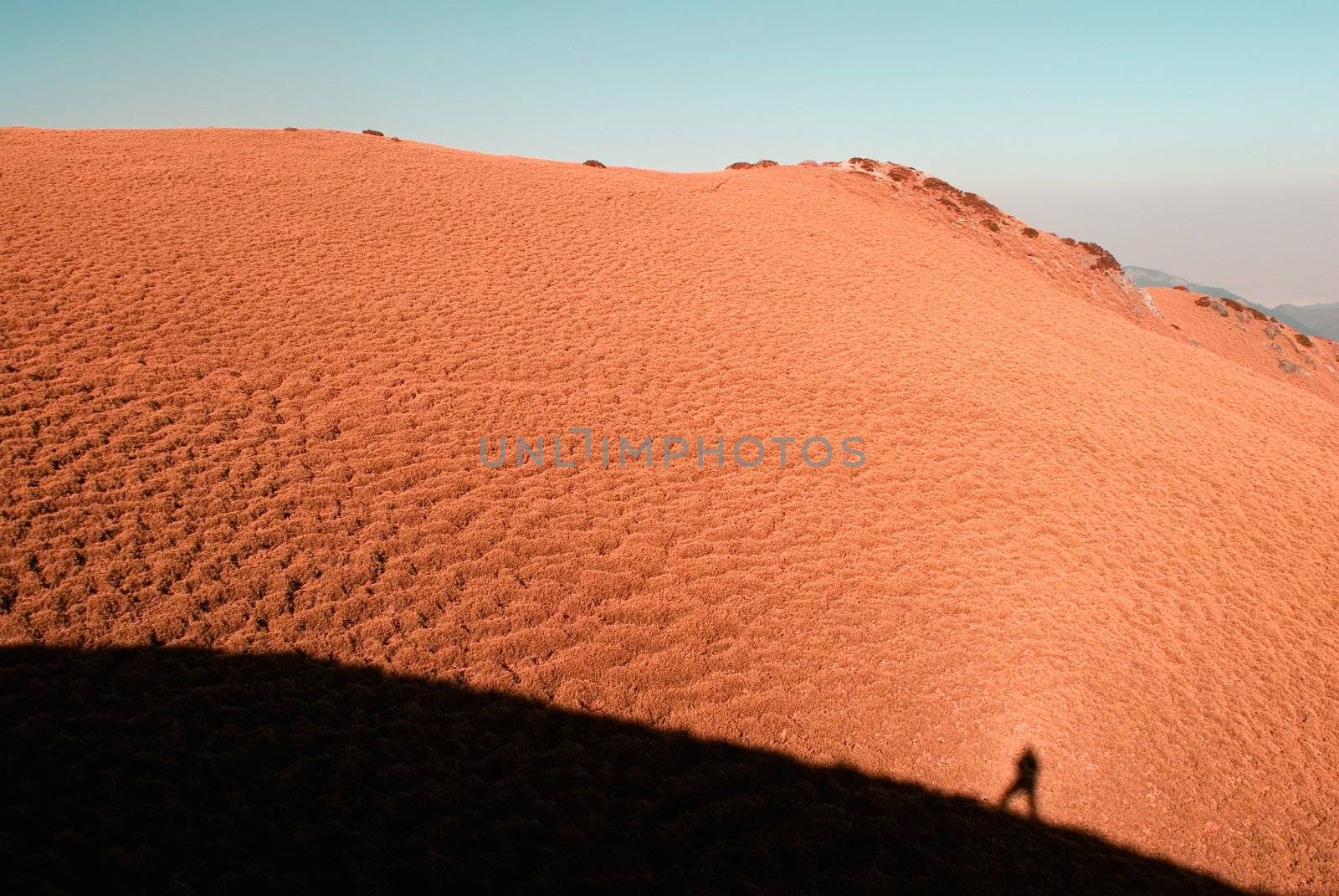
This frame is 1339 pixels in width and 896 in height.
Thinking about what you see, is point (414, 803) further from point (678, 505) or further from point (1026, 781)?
point (1026, 781)

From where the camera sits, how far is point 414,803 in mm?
5277

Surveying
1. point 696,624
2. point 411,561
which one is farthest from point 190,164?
point 696,624

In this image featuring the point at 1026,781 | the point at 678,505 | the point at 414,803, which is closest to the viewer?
the point at 414,803

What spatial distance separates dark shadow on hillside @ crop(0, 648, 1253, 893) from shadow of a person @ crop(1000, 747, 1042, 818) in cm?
24

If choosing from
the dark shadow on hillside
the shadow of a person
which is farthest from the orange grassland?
the dark shadow on hillside

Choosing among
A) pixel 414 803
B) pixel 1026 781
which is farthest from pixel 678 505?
pixel 414 803

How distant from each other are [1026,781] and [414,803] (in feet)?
18.9

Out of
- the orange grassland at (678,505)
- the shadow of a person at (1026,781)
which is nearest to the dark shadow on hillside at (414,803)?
the shadow of a person at (1026,781)

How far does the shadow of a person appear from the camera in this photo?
6383 mm

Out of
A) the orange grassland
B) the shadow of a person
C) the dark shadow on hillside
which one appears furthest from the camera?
the orange grassland

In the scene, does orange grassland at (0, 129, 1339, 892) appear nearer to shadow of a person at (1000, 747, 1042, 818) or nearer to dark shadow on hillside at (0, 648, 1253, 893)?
shadow of a person at (1000, 747, 1042, 818)

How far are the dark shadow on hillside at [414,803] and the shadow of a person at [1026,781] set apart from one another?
0.24 m

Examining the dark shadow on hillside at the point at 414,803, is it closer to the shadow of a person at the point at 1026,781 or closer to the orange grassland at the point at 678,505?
the shadow of a person at the point at 1026,781

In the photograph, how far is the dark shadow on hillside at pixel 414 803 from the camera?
4.68 metres
